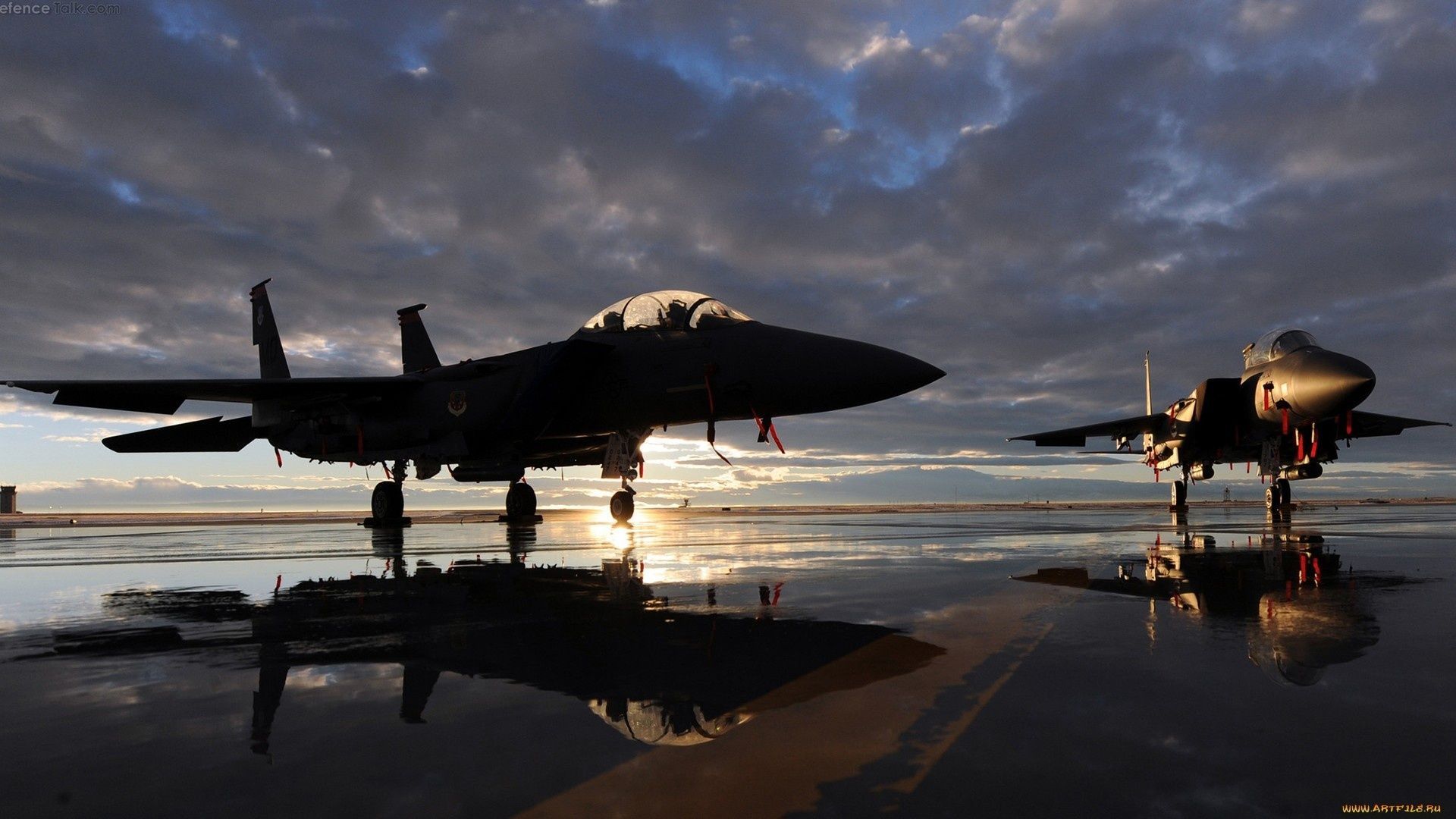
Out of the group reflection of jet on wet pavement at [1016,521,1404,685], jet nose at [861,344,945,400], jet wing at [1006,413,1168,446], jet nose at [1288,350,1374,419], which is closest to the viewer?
reflection of jet on wet pavement at [1016,521,1404,685]

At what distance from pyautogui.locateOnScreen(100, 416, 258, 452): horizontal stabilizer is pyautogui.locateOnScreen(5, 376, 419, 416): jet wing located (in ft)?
8.29

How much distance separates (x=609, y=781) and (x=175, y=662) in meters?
2.57

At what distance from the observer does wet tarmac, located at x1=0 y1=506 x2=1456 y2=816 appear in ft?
6.40

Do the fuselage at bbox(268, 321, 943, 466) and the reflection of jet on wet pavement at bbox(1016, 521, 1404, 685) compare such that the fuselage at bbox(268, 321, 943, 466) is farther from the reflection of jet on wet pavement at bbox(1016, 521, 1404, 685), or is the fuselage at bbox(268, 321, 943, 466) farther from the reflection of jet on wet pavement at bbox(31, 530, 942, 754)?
the reflection of jet on wet pavement at bbox(31, 530, 942, 754)

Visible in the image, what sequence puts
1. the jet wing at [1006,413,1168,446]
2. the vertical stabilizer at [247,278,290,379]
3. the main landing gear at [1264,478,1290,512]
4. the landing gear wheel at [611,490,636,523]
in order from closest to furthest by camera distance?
the landing gear wheel at [611,490,636,523] < the main landing gear at [1264,478,1290,512] < the vertical stabilizer at [247,278,290,379] < the jet wing at [1006,413,1168,446]

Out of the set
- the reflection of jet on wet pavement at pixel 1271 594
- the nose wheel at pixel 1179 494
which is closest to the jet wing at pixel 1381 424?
the nose wheel at pixel 1179 494

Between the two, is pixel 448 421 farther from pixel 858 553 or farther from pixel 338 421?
pixel 858 553

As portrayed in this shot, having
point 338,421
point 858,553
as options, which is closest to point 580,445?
point 338,421

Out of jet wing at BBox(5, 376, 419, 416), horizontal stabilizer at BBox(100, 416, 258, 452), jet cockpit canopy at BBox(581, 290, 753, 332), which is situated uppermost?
jet cockpit canopy at BBox(581, 290, 753, 332)

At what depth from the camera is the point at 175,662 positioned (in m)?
3.47

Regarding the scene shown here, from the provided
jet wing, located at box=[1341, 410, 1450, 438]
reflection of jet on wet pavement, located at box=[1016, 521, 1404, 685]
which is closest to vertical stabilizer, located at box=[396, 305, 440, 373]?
reflection of jet on wet pavement, located at box=[1016, 521, 1404, 685]

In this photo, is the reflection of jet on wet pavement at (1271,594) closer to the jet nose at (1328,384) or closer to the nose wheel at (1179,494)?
the jet nose at (1328,384)

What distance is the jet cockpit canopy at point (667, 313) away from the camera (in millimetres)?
12516

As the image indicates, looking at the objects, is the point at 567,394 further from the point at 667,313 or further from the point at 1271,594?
the point at 1271,594
